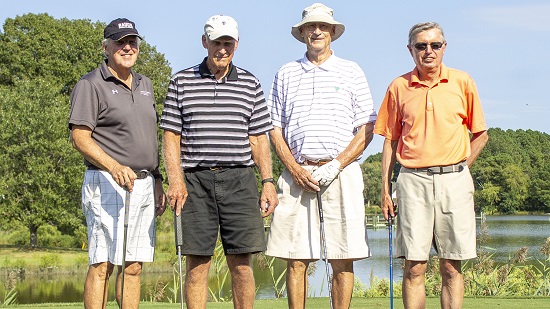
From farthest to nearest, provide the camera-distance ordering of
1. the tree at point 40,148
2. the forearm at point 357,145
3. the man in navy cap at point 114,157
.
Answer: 1. the tree at point 40,148
2. the forearm at point 357,145
3. the man in navy cap at point 114,157

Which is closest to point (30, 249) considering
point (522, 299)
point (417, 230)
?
point (522, 299)

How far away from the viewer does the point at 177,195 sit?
5.46 m

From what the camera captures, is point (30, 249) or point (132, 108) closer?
point (132, 108)

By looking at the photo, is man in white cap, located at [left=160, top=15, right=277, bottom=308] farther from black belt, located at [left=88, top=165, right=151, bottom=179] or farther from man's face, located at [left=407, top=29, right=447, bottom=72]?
man's face, located at [left=407, top=29, right=447, bottom=72]

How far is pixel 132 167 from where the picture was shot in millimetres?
5363

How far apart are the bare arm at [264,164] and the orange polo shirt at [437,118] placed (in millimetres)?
822

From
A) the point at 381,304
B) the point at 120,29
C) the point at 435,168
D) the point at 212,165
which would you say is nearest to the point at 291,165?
the point at 212,165

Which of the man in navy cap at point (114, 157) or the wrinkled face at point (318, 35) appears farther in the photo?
the wrinkled face at point (318, 35)

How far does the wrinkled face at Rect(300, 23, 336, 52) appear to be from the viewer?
19.4 ft

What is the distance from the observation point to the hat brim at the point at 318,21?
584cm

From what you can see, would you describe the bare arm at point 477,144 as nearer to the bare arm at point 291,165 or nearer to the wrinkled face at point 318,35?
the bare arm at point 291,165

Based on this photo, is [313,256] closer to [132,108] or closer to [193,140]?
[193,140]

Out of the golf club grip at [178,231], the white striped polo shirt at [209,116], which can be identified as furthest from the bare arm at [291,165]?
the golf club grip at [178,231]

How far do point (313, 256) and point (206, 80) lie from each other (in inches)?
52.6
